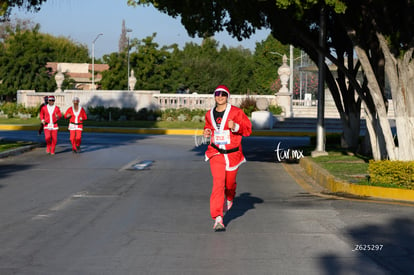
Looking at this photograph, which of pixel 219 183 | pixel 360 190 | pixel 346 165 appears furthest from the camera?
pixel 346 165

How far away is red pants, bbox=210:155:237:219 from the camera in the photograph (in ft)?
32.6

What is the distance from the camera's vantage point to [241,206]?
12.6 metres

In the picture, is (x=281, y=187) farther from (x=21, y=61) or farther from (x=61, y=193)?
(x=21, y=61)

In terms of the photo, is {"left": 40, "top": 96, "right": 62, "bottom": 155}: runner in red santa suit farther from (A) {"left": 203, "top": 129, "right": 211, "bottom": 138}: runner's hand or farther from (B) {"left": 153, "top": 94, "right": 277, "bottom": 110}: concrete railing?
(B) {"left": 153, "top": 94, "right": 277, "bottom": 110}: concrete railing

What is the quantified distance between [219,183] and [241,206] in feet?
8.40

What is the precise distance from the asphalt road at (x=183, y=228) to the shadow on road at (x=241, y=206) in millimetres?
18

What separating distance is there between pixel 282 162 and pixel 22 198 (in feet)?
34.9

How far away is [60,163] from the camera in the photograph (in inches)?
832

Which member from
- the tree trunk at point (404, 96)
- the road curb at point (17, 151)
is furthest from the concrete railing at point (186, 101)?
the tree trunk at point (404, 96)

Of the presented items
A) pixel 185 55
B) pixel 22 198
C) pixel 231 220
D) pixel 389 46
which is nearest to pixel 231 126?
pixel 231 220

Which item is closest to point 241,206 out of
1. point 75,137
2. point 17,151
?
point 75,137

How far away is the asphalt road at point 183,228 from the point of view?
7.88 m

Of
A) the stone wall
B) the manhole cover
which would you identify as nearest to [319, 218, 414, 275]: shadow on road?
the manhole cover

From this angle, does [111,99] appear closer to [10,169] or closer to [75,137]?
[75,137]
